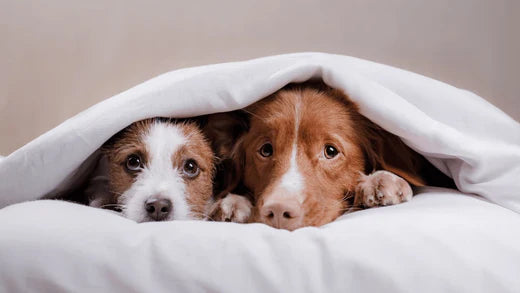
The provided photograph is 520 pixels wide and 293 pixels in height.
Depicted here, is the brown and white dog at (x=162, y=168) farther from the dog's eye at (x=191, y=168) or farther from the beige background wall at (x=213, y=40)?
the beige background wall at (x=213, y=40)

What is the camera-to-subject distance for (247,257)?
104cm

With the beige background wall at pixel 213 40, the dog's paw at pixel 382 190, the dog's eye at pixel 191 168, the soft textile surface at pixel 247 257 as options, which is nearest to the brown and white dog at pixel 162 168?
the dog's eye at pixel 191 168

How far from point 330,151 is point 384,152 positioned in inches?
8.3

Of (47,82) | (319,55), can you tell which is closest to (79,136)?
(319,55)

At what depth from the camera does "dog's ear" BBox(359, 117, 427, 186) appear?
1724mm

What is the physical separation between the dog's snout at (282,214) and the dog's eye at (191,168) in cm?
39

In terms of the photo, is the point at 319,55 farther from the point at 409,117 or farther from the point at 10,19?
the point at 10,19

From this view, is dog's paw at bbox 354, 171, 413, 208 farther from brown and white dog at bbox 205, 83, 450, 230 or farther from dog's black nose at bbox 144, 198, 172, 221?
dog's black nose at bbox 144, 198, 172, 221

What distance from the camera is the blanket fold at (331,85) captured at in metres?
→ 1.47

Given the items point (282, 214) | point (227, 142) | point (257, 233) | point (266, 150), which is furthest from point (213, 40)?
point (257, 233)

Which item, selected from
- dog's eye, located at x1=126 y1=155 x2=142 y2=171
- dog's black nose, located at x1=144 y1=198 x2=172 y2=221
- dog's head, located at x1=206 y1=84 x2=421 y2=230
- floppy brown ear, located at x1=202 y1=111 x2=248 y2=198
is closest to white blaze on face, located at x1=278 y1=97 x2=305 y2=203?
dog's head, located at x1=206 y1=84 x2=421 y2=230

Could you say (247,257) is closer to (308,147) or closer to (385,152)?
(308,147)

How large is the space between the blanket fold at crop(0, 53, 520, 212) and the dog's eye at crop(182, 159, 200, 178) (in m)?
0.15

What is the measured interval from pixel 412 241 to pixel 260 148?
70 cm
